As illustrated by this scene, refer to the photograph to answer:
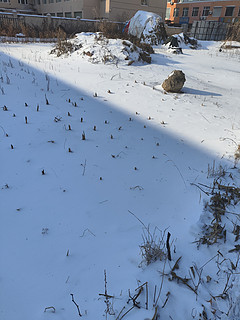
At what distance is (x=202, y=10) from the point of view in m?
30.7

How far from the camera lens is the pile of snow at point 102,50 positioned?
9.00 metres

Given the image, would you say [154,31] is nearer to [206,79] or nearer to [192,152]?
[206,79]

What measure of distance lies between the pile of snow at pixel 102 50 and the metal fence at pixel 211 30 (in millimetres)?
17903

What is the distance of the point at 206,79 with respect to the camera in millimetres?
8438

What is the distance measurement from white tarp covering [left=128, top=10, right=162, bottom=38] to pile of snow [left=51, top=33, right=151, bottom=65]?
611cm

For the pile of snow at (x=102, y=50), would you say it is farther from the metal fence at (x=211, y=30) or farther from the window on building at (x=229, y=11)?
the window on building at (x=229, y=11)

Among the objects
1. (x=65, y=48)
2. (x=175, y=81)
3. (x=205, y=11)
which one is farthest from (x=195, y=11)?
(x=175, y=81)

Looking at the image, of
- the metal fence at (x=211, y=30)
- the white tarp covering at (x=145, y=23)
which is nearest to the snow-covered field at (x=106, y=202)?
the white tarp covering at (x=145, y=23)

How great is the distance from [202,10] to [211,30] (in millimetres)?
10650

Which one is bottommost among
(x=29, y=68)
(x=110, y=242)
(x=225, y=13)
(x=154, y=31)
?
(x=110, y=242)

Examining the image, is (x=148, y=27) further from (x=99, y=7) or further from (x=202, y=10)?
(x=202, y=10)

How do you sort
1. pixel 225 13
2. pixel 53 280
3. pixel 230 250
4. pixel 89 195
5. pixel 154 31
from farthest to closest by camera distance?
pixel 225 13
pixel 154 31
pixel 89 195
pixel 230 250
pixel 53 280

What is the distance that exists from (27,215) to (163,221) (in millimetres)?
1468

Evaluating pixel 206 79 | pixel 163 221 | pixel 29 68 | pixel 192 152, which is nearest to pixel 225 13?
pixel 206 79
